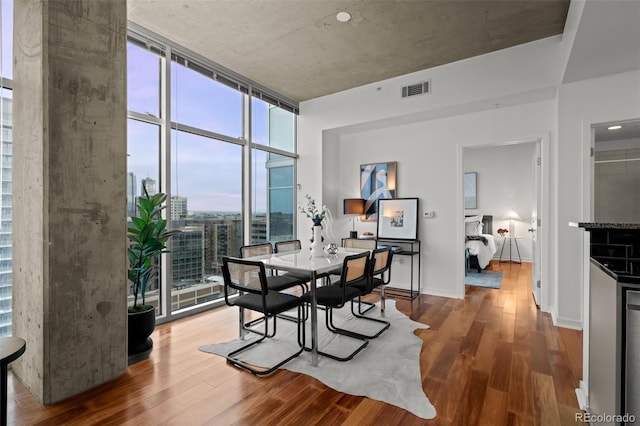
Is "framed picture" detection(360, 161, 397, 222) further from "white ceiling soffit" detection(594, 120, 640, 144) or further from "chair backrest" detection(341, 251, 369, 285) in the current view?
"white ceiling soffit" detection(594, 120, 640, 144)

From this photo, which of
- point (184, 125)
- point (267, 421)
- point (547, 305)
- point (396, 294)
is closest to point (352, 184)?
point (396, 294)

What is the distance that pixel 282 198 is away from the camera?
212 inches

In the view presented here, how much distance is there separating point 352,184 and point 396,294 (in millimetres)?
1999

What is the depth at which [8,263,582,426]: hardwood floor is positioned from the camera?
191cm

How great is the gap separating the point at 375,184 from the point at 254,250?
8.25ft

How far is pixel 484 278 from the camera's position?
5.77m

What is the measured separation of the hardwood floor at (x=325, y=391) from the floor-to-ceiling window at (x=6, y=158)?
710mm

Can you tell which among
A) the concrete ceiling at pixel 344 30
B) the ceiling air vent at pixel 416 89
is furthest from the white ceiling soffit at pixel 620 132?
the ceiling air vent at pixel 416 89

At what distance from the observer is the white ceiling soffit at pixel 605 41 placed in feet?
7.39

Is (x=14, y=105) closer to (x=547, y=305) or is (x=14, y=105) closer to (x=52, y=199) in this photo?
(x=52, y=199)

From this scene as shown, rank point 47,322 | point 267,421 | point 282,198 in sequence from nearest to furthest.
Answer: point 267,421 → point 47,322 → point 282,198

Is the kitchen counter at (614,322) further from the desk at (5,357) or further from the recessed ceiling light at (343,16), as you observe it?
the recessed ceiling light at (343,16)

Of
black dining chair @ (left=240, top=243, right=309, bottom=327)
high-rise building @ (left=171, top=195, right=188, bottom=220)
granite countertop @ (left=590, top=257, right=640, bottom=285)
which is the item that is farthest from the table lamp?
high-rise building @ (left=171, top=195, right=188, bottom=220)

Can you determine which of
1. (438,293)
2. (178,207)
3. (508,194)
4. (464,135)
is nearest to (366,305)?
(438,293)
